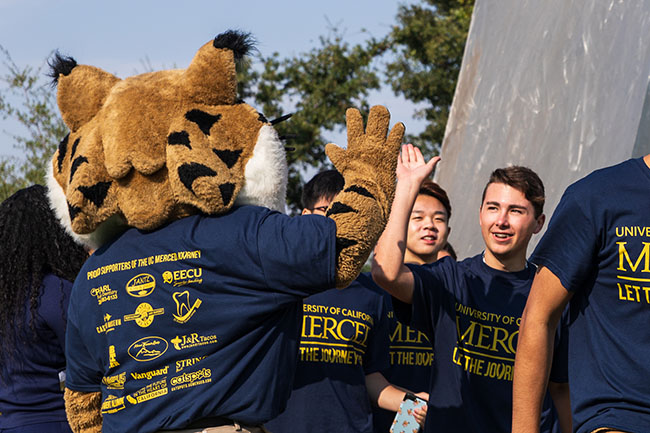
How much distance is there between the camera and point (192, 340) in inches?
123

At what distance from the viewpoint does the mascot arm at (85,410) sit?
11.8ft

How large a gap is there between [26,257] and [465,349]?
7.24 ft

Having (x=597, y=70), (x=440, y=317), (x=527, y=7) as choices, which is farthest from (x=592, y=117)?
(x=440, y=317)

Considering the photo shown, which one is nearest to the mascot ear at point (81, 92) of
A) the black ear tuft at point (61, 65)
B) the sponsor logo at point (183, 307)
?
the black ear tuft at point (61, 65)

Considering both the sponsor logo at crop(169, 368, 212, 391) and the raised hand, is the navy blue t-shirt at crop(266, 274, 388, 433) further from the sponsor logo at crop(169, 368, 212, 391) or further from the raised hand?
the sponsor logo at crop(169, 368, 212, 391)

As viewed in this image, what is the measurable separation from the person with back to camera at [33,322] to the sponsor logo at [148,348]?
126cm

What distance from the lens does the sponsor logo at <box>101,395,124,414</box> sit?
3.24 metres

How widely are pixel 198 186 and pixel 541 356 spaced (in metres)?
1.34

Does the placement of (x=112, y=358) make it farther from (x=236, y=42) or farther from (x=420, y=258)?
(x=420, y=258)

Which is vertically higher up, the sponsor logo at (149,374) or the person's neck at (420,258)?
the person's neck at (420,258)

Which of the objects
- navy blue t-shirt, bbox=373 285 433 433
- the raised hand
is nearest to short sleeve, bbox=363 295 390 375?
navy blue t-shirt, bbox=373 285 433 433

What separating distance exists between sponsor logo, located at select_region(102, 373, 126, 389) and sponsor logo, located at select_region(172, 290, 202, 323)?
312mm

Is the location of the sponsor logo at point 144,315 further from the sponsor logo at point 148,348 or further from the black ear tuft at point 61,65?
the black ear tuft at point 61,65

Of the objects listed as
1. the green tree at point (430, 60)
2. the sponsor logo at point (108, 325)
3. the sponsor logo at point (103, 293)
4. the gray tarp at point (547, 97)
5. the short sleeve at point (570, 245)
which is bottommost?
the sponsor logo at point (108, 325)
